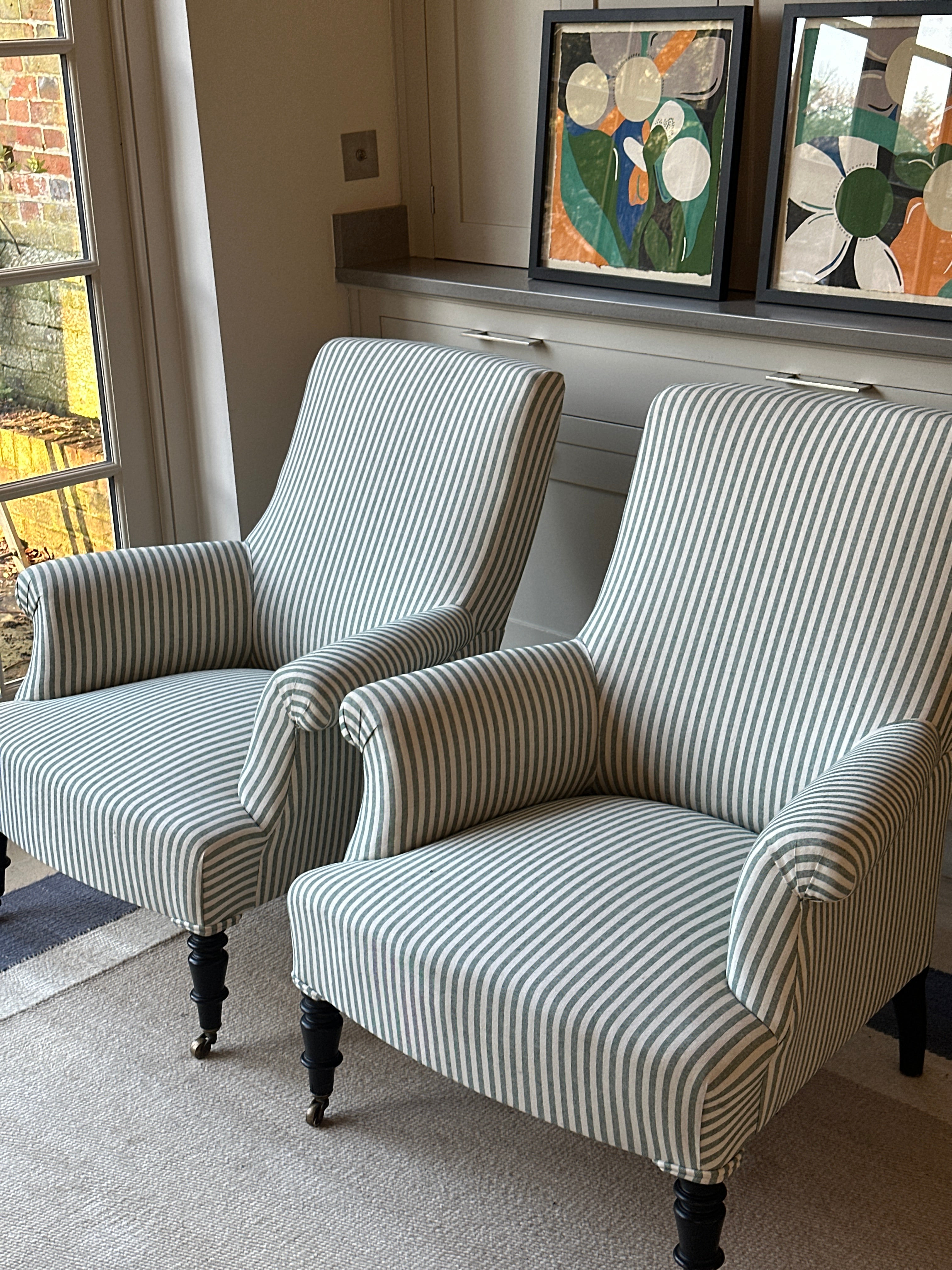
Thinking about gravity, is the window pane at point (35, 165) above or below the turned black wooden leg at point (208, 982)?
above

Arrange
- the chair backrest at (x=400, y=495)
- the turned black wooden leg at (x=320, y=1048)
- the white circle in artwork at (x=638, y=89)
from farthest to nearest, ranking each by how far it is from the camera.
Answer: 1. the white circle in artwork at (x=638, y=89)
2. the chair backrest at (x=400, y=495)
3. the turned black wooden leg at (x=320, y=1048)

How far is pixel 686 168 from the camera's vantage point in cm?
233

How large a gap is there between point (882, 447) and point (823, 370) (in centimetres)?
47

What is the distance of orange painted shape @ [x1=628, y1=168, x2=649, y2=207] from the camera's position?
2.39 meters

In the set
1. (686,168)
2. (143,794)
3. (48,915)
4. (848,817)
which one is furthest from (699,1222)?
(686,168)

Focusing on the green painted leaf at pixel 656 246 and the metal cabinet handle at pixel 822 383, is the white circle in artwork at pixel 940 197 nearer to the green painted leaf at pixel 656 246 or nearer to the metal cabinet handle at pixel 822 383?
the metal cabinet handle at pixel 822 383

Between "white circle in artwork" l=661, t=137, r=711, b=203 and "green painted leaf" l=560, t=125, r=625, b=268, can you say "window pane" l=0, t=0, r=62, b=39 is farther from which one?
"white circle in artwork" l=661, t=137, r=711, b=203

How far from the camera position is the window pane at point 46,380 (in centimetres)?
254

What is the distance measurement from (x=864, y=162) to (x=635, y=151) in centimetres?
45

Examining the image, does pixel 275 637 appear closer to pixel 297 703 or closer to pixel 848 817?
pixel 297 703

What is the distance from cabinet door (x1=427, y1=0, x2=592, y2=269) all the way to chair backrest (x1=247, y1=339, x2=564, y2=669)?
562 mm

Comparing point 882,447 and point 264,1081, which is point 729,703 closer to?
point 882,447

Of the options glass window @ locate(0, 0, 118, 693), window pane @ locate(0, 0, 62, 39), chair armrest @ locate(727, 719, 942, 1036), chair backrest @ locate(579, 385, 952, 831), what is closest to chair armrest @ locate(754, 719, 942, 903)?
chair armrest @ locate(727, 719, 942, 1036)

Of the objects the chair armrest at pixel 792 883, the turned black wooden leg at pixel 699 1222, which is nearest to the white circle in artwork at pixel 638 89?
the chair armrest at pixel 792 883
